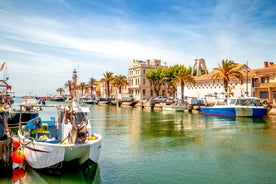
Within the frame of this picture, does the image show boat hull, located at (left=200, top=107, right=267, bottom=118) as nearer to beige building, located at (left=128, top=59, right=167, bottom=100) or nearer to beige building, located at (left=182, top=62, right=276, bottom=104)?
beige building, located at (left=182, top=62, right=276, bottom=104)

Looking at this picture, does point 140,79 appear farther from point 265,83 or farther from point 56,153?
point 56,153

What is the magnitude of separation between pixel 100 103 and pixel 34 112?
7184 cm

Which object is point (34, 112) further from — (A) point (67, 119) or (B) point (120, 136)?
(A) point (67, 119)

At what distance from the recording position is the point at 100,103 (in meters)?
109

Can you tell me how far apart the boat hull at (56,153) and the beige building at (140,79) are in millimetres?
93350

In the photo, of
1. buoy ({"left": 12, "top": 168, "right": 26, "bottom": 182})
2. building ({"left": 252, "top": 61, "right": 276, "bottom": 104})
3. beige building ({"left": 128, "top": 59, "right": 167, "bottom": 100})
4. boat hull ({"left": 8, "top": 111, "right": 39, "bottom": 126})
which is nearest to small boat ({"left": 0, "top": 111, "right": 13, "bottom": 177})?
buoy ({"left": 12, "top": 168, "right": 26, "bottom": 182})

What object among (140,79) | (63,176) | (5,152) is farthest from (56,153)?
(140,79)

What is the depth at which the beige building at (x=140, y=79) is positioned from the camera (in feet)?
360

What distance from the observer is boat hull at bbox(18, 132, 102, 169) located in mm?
14094

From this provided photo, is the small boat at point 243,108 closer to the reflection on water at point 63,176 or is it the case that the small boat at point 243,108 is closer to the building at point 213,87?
the building at point 213,87

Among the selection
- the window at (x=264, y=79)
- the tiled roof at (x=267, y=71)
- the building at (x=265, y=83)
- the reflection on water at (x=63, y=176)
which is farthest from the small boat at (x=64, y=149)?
the window at (x=264, y=79)

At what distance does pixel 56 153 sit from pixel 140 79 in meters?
96.2

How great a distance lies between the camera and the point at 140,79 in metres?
110

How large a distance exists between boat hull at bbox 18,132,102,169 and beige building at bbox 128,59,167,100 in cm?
9335
